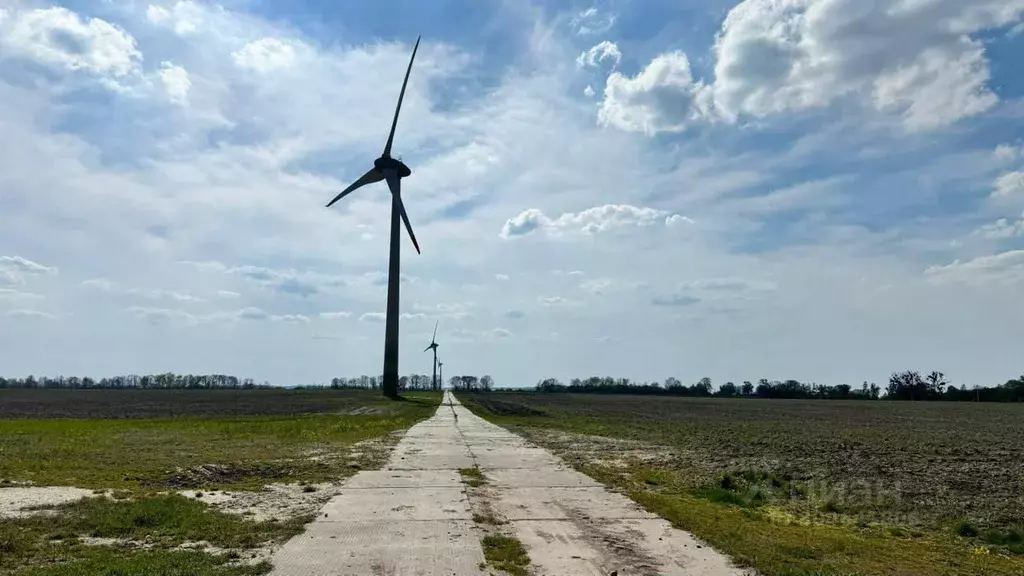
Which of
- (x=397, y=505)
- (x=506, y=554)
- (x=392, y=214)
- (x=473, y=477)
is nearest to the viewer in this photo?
(x=506, y=554)

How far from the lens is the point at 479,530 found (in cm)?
989

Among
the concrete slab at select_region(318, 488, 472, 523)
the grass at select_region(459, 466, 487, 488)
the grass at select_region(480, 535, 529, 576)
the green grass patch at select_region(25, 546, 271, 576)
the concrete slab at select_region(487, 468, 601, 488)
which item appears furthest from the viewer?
the grass at select_region(459, 466, 487, 488)

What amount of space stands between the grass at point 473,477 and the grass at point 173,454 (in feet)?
8.64

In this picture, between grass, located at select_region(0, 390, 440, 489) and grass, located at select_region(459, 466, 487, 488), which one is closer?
grass, located at select_region(459, 466, 487, 488)

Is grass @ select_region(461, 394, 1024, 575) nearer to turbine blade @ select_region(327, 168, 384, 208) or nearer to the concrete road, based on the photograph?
the concrete road

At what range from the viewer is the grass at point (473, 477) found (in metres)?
14.5

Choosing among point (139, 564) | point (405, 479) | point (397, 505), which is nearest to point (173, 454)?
point (405, 479)

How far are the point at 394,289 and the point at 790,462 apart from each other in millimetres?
48008

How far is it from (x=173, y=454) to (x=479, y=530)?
42.3 ft

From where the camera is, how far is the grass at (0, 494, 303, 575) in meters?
7.78

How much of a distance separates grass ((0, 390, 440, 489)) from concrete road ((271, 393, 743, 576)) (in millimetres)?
2702

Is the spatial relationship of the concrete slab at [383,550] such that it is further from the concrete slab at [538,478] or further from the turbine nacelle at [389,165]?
the turbine nacelle at [389,165]

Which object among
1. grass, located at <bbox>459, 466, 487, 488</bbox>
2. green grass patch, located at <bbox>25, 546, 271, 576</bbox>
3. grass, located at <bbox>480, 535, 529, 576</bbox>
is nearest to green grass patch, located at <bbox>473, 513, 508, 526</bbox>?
grass, located at <bbox>480, 535, 529, 576</bbox>

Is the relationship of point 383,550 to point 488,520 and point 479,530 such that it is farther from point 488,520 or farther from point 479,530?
point 488,520
